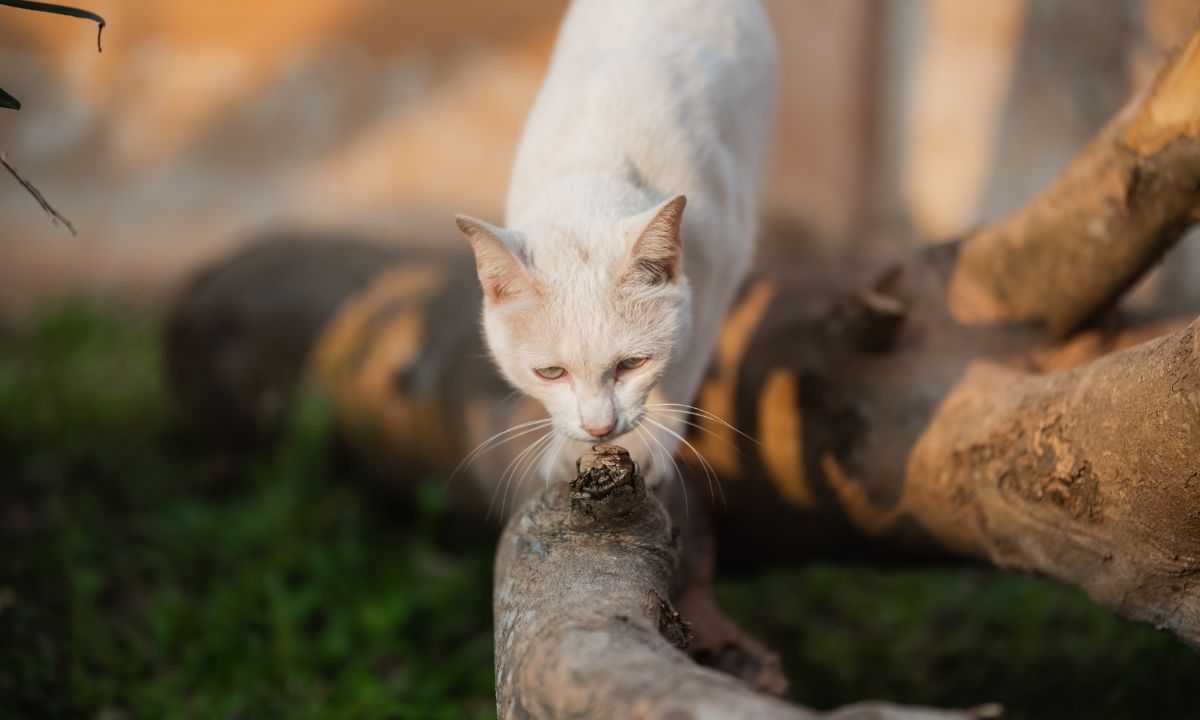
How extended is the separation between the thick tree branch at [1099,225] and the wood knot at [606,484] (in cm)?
137

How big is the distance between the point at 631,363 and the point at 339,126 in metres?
4.26

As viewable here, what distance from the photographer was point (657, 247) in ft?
6.83

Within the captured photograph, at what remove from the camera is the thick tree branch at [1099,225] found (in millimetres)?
2385

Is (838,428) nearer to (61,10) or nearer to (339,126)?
(61,10)

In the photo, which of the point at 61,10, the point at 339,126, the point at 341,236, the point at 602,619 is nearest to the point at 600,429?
the point at 602,619

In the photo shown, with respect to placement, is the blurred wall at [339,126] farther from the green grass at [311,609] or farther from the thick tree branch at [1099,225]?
the thick tree branch at [1099,225]

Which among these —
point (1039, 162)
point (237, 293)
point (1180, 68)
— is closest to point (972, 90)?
point (1039, 162)

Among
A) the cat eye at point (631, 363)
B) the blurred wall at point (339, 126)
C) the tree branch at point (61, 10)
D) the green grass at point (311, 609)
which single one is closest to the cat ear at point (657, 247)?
the cat eye at point (631, 363)

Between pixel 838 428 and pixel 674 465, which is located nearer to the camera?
pixel 674 465

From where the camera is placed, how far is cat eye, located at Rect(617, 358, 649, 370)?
2.16 m

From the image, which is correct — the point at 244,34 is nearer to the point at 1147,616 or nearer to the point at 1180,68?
the point at 1180,68

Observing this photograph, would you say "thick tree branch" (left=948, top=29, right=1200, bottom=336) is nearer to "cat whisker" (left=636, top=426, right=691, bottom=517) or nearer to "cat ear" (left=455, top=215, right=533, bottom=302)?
"cat whisker" (left=636, top=426, right=691, bottom=517)

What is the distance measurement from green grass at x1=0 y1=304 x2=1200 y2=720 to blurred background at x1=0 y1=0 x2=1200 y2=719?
0.04ft

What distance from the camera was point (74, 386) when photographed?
15.6 ft
